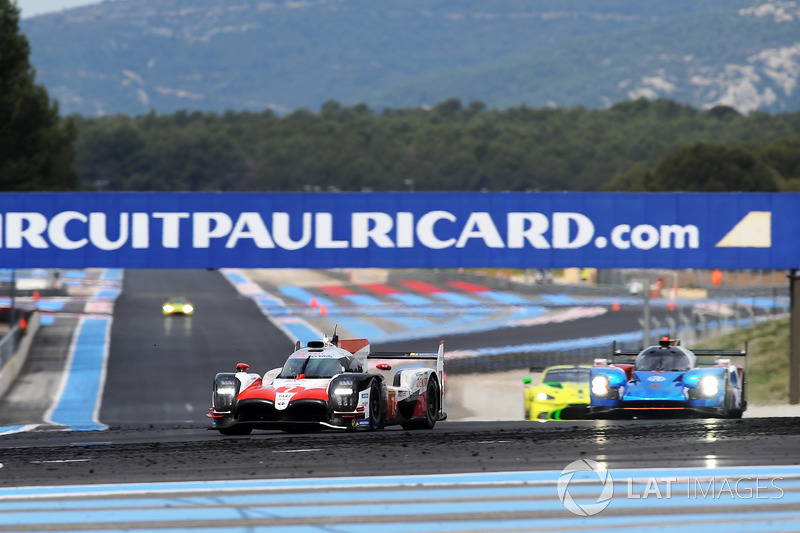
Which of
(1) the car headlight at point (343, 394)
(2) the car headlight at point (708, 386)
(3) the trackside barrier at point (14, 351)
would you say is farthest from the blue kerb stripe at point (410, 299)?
(1) the car headlight at point (343, 394)

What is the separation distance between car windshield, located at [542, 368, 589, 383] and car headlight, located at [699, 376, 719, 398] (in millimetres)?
3285

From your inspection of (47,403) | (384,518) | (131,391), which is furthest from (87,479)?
(131,391)

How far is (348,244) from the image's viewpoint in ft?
87.4

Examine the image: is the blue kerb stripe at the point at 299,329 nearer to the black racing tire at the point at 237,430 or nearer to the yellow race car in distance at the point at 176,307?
the yellow race car in distance at the point at 176,307

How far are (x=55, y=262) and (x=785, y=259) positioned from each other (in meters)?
16.9

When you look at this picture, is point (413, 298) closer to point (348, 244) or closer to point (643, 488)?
point (348, 244)

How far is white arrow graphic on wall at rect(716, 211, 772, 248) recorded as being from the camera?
26.9 meters

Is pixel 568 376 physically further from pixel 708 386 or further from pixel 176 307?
pixel 176 307

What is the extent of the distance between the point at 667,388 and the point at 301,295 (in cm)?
5573

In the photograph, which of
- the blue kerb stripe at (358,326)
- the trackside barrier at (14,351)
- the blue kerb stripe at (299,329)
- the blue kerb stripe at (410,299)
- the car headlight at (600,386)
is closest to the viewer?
the car headlight at (600,386)

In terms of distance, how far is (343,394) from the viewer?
17.4 meters

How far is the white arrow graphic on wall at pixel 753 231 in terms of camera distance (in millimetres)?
26875

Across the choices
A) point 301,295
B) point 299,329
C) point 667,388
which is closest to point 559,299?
point 301,295

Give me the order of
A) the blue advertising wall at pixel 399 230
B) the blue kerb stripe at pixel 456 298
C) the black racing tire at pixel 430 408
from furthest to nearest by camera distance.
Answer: the blue kerb stripe at pixel 456 298 < the blue advertising wall at pixel 399 230 < the black racing tire at pixel 430 408
